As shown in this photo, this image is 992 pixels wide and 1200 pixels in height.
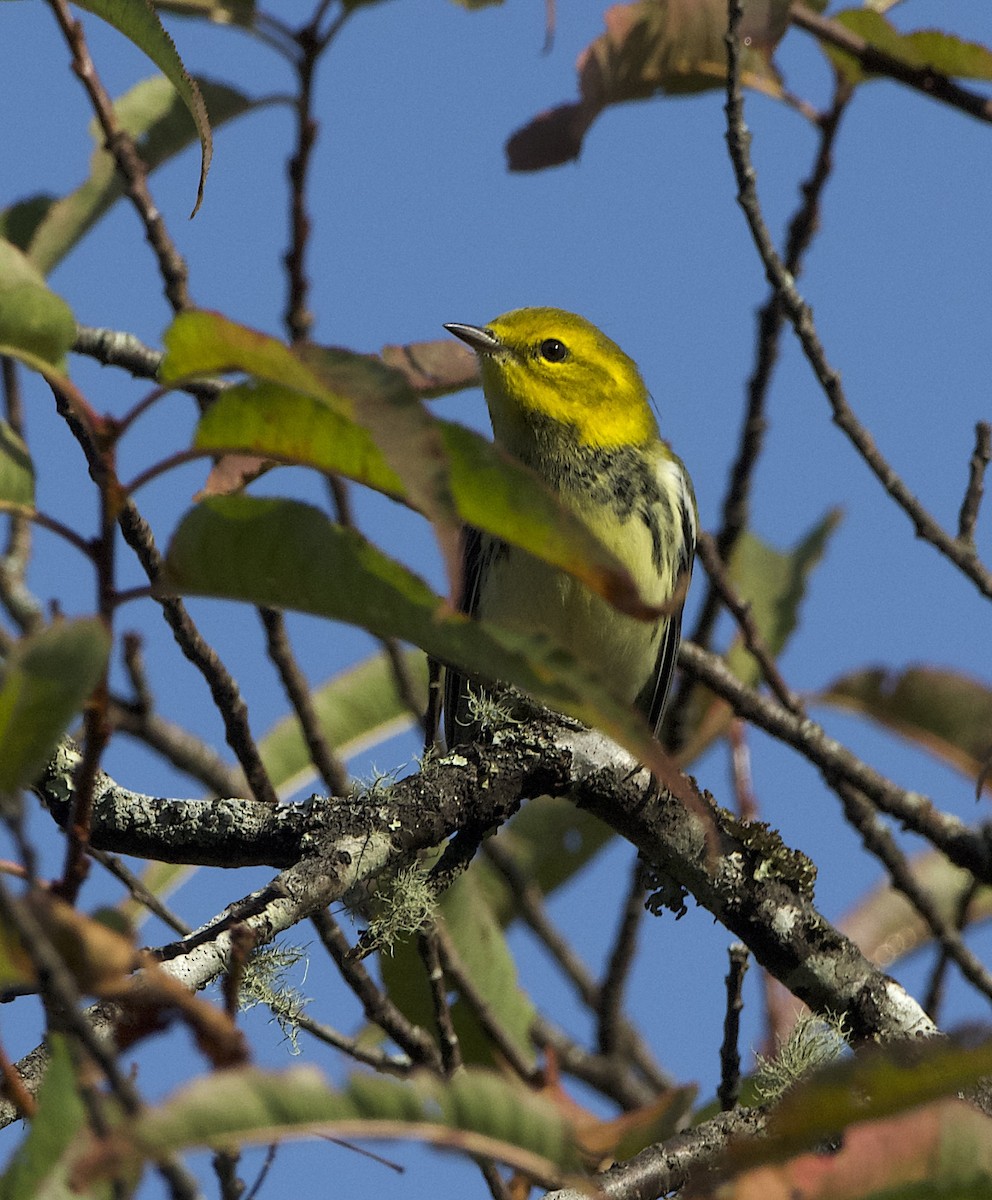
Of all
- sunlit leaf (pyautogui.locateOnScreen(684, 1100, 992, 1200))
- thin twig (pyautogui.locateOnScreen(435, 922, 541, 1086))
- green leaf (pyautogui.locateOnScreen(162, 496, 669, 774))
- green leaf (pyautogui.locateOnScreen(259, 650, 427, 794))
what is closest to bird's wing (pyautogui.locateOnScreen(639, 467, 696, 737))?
green leaf (pyautogui.locateOnScreen(259, 650, 427, 794))

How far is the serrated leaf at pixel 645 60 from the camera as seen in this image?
12.3ft

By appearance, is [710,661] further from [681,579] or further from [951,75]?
[951,75]

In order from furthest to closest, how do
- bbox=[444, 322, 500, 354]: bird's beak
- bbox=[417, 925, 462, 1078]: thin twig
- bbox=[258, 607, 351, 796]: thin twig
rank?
bbox=[444, 322, 500, 354]: bird's beak < bbox=[258, 607, 351, 796]: thin twig < bbox=[417, 925, 462, 1078]: thin twig

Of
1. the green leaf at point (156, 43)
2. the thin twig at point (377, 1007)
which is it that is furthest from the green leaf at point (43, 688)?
the thin twig at point (377, 1007)

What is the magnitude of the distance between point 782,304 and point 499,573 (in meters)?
1.25

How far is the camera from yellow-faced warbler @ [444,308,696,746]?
173 inches

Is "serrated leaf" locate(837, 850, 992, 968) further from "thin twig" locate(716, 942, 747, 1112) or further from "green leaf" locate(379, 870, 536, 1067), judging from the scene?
"thin twig" locate(716, 942, 747, 1112)

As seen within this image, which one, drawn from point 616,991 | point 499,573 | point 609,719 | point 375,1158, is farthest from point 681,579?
point 609,719

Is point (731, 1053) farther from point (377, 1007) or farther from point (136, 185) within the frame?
point (136, 185)

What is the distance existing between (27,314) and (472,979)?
2478 millimetres

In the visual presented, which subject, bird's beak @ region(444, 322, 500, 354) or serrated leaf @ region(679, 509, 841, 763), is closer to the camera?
serrated leaf @ region(679, 509, 841, 763)

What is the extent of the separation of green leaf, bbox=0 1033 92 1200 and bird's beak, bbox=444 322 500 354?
4005 millimetres

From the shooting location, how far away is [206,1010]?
1327mm

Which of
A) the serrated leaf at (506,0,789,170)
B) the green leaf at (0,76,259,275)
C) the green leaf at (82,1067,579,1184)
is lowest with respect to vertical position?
the green leaf at (82,1067,579,1184)
